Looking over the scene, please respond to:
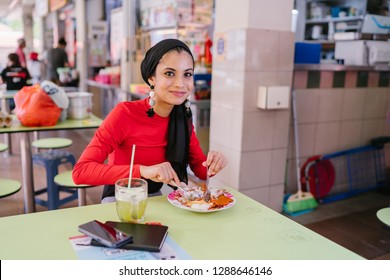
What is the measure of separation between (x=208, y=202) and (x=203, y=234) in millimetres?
234

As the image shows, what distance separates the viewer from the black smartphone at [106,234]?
1193 millimetres

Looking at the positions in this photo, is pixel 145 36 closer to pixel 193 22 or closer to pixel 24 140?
pixel 193 22

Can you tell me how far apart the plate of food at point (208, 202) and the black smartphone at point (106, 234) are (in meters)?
0.33

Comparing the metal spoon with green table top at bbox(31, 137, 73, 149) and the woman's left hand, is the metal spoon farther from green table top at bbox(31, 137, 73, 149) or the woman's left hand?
green table top at bbox(31, 137, 73, 149)

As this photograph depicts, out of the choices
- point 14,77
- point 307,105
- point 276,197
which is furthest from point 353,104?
point 14,77

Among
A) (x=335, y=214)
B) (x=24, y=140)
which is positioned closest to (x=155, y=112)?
(x=24, y=140)

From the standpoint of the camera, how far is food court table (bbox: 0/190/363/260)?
1.20 m

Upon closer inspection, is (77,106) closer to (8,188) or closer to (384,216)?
(8,188)

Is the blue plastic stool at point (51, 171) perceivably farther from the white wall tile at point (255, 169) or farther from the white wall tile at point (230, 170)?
the white wall tile at point (255, 169)

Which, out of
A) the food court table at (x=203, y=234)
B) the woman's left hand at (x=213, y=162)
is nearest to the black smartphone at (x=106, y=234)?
the food court table at (x=203, y=234)

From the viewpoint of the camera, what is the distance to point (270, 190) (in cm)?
371

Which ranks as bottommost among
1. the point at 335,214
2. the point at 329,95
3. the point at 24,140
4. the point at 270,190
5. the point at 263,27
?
the point at 335,214

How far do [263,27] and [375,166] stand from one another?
7.47 feet

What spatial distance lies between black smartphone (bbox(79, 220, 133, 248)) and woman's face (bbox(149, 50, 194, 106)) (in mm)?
681
